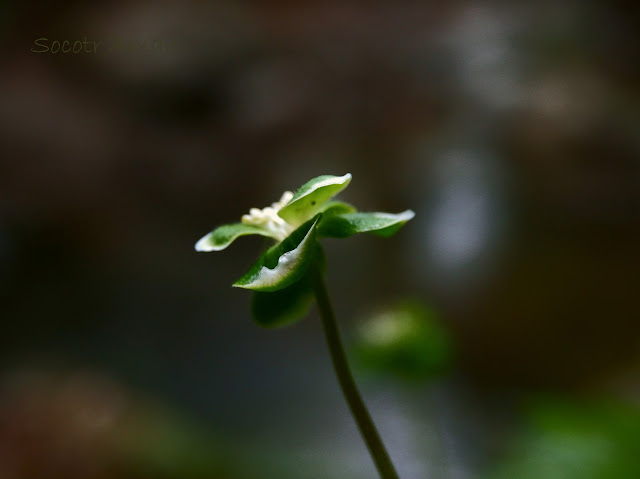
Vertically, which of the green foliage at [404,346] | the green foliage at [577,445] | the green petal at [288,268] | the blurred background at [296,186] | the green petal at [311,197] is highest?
the blurred background at [296,186]

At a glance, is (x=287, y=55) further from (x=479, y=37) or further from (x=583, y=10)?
(x=583, y=10)

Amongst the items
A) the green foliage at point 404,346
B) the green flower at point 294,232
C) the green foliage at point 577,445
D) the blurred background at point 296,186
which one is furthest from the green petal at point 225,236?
the blurred background at point 296,186

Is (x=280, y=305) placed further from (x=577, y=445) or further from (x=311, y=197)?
(x=577, y=445)

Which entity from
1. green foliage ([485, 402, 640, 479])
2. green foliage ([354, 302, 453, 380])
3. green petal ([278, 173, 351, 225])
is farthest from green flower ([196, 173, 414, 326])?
green foliage ([485, 402, 640, 479])

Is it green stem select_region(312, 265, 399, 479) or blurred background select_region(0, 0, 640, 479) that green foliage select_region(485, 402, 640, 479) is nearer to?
blurred background select_region(0, 0, 640, 479)

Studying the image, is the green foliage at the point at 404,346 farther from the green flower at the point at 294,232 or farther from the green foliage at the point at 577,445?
the green flower at the point at 294,232

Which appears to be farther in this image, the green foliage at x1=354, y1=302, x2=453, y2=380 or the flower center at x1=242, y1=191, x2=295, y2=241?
the green foliage at x1=354, y1=302, x2=453, y2=380

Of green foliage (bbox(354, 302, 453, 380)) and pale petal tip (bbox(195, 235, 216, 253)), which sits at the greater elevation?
green foliage (bbox(354, 302, 453, 380))
